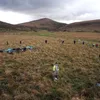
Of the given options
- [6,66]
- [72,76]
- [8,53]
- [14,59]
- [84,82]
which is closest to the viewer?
[84,82]

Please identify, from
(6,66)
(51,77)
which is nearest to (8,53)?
(6,66)

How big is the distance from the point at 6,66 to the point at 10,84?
167 inches

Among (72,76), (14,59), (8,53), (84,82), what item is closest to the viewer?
(84,82)

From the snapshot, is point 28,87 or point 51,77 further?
point 51,77

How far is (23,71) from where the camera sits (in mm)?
14945

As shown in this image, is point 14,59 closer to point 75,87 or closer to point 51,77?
point 51,77

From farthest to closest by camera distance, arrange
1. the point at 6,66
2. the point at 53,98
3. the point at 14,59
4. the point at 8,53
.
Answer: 1. the point at 8,53
2. the point at 14,59
3. the point at 6,66
4. the point at 53,98

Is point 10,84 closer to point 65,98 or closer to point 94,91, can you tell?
point 65,98

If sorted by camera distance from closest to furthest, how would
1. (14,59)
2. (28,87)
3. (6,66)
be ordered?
(28,87) < (6,66) < (14,59)

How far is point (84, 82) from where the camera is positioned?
1362 centimetres

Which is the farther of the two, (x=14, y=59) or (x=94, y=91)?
(x=14, y=59)

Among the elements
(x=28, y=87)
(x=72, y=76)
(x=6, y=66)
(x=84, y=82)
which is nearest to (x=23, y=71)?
(x=6, y=66)

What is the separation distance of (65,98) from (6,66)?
300 inches

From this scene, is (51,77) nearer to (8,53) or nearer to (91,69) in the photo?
(91,69)
